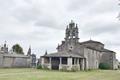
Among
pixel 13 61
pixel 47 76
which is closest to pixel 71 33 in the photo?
pixel 13 61

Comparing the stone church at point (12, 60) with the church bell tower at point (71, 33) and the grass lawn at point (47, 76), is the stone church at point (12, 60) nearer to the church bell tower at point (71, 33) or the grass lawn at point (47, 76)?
the church bell tower at point (71, 33)

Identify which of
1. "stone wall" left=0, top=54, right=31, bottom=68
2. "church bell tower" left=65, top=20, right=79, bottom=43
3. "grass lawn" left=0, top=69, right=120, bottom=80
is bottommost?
"grass lawn" left=0, top=69, right=120, bottom=80

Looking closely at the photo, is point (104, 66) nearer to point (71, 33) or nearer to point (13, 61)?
point (71, 33)

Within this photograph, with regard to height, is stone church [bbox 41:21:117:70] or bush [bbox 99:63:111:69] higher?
stone church [bbox 41:21:117:70]

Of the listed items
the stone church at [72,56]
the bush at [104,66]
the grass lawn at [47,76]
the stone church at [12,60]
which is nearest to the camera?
the grass lawn at [47,76]

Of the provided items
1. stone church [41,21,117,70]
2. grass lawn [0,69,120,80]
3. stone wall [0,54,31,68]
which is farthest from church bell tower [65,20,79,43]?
grass lawn [0,69,120,80]

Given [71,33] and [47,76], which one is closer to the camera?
[47,76]

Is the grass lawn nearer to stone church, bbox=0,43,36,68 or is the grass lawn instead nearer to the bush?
stone church, bbox=0,43,36,68

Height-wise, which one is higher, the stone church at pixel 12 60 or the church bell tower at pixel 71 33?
the church bell tower at pixel 71 33

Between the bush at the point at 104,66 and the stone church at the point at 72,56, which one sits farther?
the bush at the point at 104,66

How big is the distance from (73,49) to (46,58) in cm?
694

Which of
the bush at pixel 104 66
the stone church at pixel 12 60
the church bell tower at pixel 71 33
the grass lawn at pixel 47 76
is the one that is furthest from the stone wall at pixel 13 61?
the bush at pixel 104 66

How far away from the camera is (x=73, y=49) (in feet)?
168

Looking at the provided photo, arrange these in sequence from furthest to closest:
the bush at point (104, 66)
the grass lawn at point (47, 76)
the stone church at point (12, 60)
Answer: the bush at point (104, 66) → the stone church at point (12, 60) → the grass lawn at point (47, 76)
